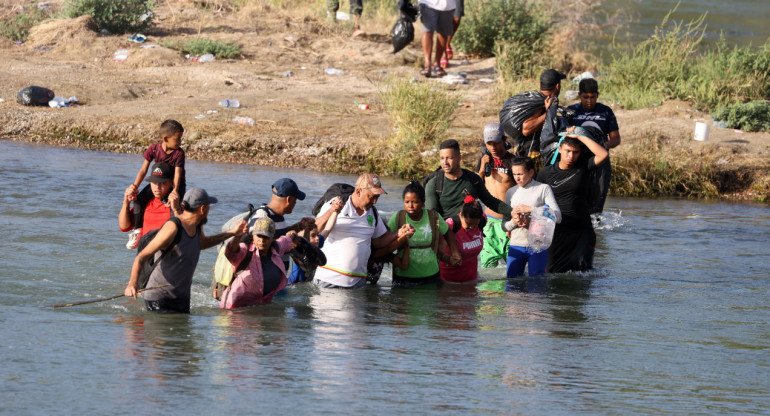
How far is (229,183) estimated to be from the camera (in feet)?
43.9

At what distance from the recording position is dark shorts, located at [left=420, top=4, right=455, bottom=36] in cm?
1744

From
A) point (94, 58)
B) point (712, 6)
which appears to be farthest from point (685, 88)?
point (712, 6)

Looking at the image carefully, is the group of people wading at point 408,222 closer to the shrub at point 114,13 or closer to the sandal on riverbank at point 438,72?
the sandal on riverbank at point 438,72

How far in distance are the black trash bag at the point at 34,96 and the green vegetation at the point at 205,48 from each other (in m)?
3.14

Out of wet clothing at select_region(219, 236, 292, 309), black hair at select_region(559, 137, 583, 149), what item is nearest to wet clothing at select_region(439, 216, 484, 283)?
black hair at select_region(559, 137, 583, 149)

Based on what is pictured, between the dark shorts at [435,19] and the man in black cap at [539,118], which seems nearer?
the man in black cap at [539,118]

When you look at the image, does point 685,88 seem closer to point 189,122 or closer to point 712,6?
point 189,122

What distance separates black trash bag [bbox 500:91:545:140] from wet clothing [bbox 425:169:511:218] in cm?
121

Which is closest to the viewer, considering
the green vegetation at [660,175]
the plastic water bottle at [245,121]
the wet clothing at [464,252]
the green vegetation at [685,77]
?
the wet clothing at [464,252]

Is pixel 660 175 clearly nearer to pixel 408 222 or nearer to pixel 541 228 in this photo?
pixel 541 228

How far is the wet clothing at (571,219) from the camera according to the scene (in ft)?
28.5

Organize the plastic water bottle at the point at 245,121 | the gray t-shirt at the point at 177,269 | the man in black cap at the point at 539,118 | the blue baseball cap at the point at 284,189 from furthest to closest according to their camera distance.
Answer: the plastic water bottle at the point at 245,121 → the man in black cap at the point at 539,118 → the blue baseball cap at the point at 284,189 → the gray t-shirt at the point at 177,269

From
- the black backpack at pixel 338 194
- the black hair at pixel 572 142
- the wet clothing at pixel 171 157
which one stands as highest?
the black hair at pixel 572 142

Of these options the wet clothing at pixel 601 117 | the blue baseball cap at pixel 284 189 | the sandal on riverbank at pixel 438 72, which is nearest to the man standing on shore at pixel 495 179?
the wet clothing at pixel 601 117
